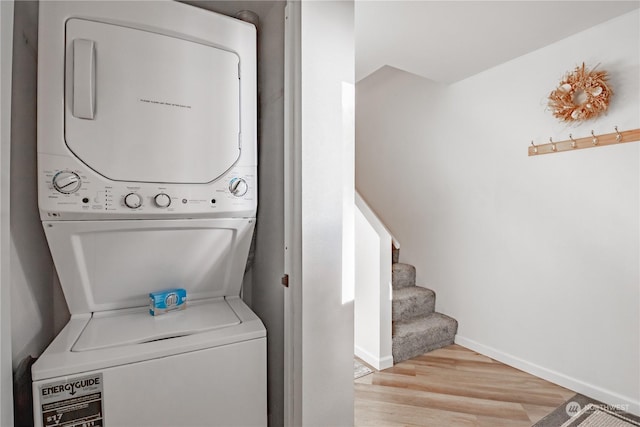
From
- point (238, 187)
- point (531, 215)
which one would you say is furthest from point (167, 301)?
point (531, 215)

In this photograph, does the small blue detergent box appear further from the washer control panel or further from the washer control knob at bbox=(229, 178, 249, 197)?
the washer control knob at bbox=(229, 178, 249, 197)

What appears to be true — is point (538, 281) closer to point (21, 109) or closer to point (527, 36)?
point (527, 36)

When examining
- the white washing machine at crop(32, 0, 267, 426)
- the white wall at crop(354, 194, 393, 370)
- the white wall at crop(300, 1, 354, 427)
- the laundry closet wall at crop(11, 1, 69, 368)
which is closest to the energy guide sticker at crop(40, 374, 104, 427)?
the white washing machine at crop(32, 0, 267, 426)

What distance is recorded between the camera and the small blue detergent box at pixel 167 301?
119 centimetres

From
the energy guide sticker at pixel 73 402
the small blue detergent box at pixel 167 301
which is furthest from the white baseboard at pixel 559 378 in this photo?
the energy guide sticker at pixel 73 402

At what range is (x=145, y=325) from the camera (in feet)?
3.63

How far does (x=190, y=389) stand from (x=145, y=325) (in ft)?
0.86

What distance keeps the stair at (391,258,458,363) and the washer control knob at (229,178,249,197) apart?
6.27 feet

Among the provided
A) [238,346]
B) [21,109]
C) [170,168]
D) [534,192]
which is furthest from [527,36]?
[21,109]

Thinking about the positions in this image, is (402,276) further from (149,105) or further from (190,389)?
(149,105)

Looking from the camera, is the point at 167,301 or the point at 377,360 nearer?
the point at 167,301

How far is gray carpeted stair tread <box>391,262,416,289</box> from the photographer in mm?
3213

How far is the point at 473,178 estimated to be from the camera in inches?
111

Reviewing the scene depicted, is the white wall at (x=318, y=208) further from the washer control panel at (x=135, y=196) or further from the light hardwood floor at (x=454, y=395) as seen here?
the light hardwood floor at (x=454, y=395)
